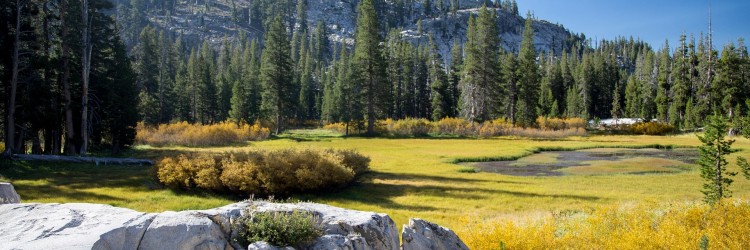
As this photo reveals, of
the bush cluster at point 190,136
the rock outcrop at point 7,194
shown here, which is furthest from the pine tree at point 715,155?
the bush cluster at point 190,136

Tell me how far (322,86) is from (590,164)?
8440 centimetres

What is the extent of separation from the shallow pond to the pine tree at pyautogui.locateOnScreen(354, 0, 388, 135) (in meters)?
24.2

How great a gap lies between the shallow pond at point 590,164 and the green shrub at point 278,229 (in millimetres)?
19777

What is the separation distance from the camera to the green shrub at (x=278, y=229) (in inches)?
217

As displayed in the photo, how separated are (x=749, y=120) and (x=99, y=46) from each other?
112 ft

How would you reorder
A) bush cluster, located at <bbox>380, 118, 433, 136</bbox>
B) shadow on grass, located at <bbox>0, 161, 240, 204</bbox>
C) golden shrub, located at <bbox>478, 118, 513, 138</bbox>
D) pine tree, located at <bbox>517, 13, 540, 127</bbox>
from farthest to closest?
pine tree, located at <bbox>517, 13, 540, 127</bbox> → bush cluster, located at <bbox>380, 118, 433, 136</bbox> → golden shrub, located at <bbox>478, 118, 513, 138</bbox> → shadow on grass, located at <bbox>0, 161, 240, 204</bbox>

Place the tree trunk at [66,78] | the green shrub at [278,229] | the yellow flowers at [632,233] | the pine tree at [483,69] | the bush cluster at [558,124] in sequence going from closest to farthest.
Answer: the green shrub at [278,229] → the yellow flowers at [632,233] → the tree trunk at [66,78] → the bush cluster at [558,124] → the pine tree at [483,69]

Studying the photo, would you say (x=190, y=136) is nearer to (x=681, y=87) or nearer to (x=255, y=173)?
(x=255, y=173)

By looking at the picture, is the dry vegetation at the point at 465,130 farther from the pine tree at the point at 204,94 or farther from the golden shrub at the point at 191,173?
the golden shrub at the point at 191,173

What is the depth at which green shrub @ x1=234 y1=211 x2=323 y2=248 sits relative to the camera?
5512 millimetres

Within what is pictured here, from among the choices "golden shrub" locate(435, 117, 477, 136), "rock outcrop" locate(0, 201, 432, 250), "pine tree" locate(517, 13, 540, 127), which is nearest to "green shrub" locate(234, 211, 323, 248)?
"rock outcrop" locate(0, 201, 432, 250)

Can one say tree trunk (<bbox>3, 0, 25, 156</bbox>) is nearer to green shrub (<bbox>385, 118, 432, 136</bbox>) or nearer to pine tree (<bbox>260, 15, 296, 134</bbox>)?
pine tree (<bbox>260, 15, 296, 134</bbox>)

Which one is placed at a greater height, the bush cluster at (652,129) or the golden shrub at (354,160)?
the bush cluster at (652,129)

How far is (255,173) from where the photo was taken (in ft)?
52.5
